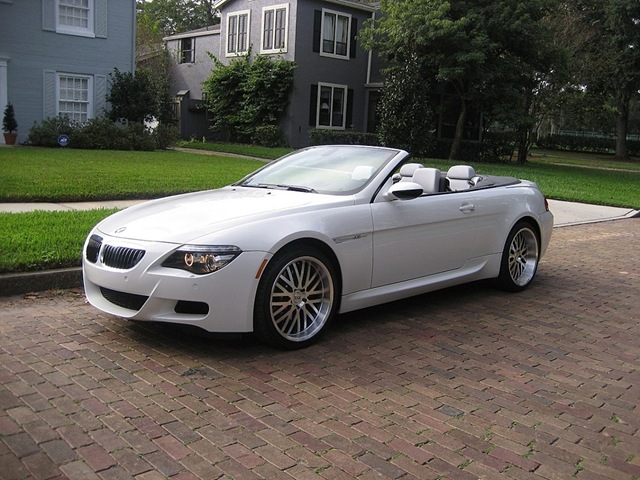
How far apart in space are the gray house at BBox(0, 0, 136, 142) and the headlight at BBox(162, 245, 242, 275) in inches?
743

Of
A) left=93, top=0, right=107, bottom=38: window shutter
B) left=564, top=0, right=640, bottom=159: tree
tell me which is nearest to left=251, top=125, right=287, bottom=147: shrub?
left=93, top=0, right=107, bottom=38: window shutter

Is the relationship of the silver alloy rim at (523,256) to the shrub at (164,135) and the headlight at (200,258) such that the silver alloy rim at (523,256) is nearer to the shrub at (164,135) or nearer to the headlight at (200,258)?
the headlight at (200,258)

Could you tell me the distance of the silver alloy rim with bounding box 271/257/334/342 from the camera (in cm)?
464

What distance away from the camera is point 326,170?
5.84 metres

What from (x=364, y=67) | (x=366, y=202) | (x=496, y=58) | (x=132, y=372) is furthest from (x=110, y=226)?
(x=364, y=67)

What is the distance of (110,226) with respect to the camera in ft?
16.3

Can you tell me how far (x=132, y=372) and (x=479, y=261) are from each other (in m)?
3.56

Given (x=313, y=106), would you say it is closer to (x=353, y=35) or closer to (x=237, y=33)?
(x=353, y=35)

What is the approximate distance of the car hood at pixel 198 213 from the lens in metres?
4.55

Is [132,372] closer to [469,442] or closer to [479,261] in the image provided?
[469,442]

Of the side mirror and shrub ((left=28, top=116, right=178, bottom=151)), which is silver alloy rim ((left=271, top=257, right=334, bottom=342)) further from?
shrub ((left=28, top=116, right=178, bottom=151))

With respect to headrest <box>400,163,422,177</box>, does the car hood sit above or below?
below

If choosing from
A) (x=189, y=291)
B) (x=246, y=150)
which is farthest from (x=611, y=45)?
(x=189, y=291)

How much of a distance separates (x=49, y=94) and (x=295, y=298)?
19608mm
